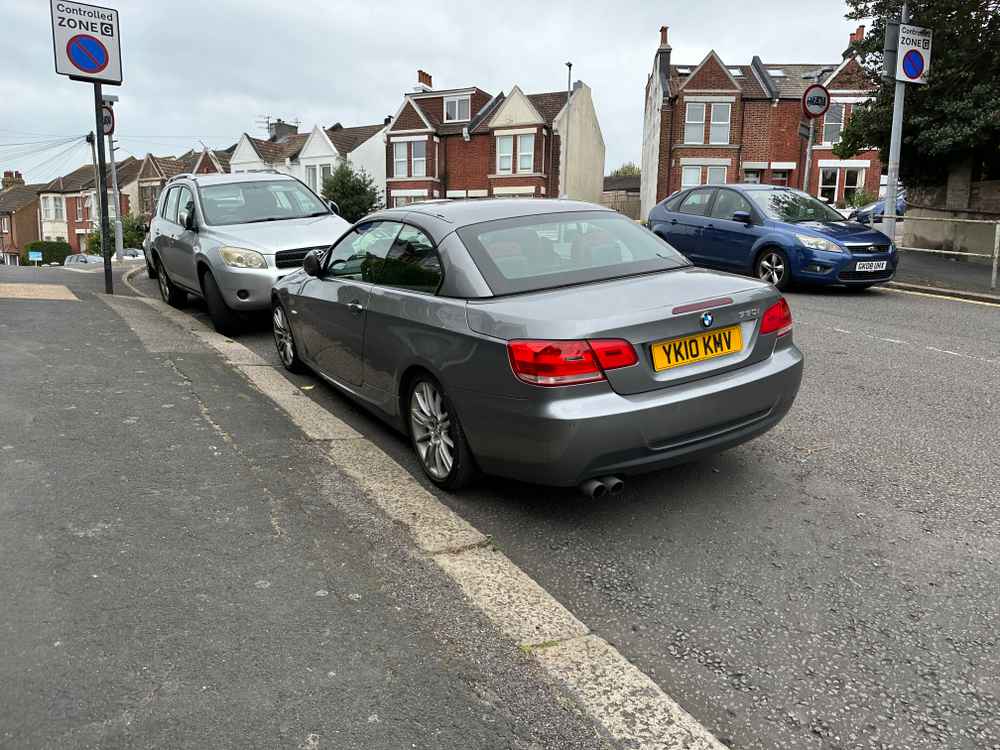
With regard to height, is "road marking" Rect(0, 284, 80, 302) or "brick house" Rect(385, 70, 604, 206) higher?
"brick house" Rect(385, 70, 604, 206)

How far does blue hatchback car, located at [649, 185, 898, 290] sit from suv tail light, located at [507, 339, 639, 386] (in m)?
8.91

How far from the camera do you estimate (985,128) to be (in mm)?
16656

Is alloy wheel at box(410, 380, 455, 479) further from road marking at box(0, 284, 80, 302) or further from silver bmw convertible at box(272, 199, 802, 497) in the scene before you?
road marking at box(0, 284, 80, 302)

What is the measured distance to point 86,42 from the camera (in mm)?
10398

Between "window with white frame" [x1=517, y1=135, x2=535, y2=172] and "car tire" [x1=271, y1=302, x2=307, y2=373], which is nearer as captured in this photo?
"car tire" [x1=271, y1=302, x2=307, y2=373]

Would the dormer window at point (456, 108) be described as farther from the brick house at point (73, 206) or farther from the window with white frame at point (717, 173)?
the brick house at point (73, 206)

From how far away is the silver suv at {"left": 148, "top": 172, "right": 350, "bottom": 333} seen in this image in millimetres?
8320

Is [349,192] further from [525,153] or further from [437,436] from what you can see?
[437,436]

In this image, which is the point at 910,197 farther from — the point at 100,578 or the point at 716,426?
the point at 100,578

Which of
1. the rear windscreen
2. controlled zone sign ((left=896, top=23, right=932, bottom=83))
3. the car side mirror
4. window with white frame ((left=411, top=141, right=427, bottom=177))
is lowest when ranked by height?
the car side mirror

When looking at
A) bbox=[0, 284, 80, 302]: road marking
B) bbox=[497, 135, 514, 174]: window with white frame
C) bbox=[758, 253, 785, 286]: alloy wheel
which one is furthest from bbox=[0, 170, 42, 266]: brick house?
bbox=[758, 253, 785, 286]: alloy wheel

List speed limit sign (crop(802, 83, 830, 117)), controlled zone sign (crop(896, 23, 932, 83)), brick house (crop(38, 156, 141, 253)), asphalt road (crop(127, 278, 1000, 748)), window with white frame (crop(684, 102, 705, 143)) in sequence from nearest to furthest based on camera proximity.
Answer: asphalt road (crop(127, 278, 1000, 748))
controlled zone sign (crop(896, 23, 932, 83))
speed limit sign (crop(802, 83, 830, 117))
window with white frame (crop(684, 102, 705, 143))
brick house (crop(38, 156, 141, 253))

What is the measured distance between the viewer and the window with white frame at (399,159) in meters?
52.4

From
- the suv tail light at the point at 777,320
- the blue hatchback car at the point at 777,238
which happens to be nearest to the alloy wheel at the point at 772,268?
the blue hatchback car at the point at 777,238
